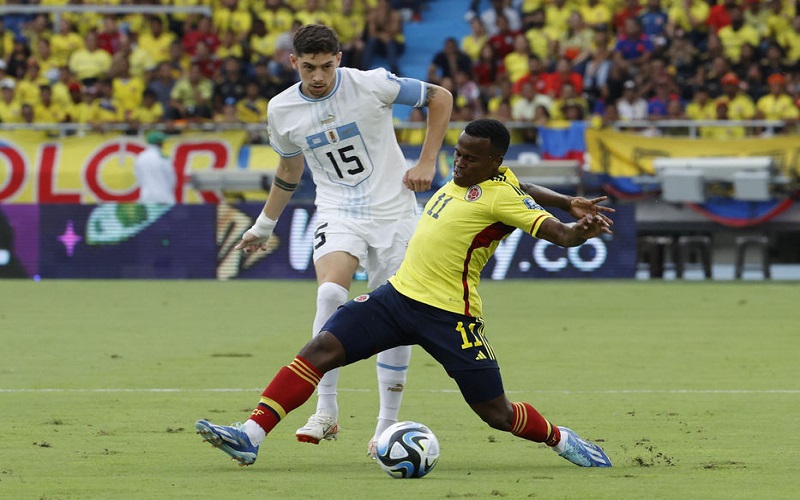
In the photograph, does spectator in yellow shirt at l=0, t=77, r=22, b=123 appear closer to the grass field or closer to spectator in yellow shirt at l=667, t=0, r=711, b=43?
the grass field

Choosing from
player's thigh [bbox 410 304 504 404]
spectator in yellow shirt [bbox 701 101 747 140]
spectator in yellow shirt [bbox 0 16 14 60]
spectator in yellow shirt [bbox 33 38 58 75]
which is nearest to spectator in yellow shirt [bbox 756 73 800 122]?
spectator in yellow shirt [bbox 701 101 747 140]

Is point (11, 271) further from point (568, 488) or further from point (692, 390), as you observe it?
point (568, 488)

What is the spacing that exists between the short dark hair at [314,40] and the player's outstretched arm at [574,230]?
178cm

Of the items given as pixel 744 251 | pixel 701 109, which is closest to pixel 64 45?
pixel 701 109

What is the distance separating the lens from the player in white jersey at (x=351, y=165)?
7691mm

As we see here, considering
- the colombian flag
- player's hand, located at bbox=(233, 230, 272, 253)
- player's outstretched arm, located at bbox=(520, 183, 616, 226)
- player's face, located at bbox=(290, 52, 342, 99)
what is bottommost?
the colombian flag

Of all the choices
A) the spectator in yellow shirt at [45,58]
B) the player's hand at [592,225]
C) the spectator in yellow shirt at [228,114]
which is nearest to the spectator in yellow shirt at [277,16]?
the spectator in yellow shirt at [228,114]

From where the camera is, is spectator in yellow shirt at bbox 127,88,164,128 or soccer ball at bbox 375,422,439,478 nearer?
soccer ball at bbox 375,422,439,478

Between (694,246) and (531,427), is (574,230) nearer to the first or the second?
(531,427)

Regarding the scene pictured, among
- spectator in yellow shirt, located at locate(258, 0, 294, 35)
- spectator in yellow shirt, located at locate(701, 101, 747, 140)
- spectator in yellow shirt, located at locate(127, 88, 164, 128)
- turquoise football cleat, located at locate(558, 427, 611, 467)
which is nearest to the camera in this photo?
turquoise football cleat, located at locate(558, 427, 611, 467)

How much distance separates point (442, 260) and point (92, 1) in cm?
2343

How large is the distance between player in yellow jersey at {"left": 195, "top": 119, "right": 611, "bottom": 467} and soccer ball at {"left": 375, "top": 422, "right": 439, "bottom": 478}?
0.29 m

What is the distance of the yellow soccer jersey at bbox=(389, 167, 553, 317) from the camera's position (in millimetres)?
6660

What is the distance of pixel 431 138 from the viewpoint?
7.97 metres
